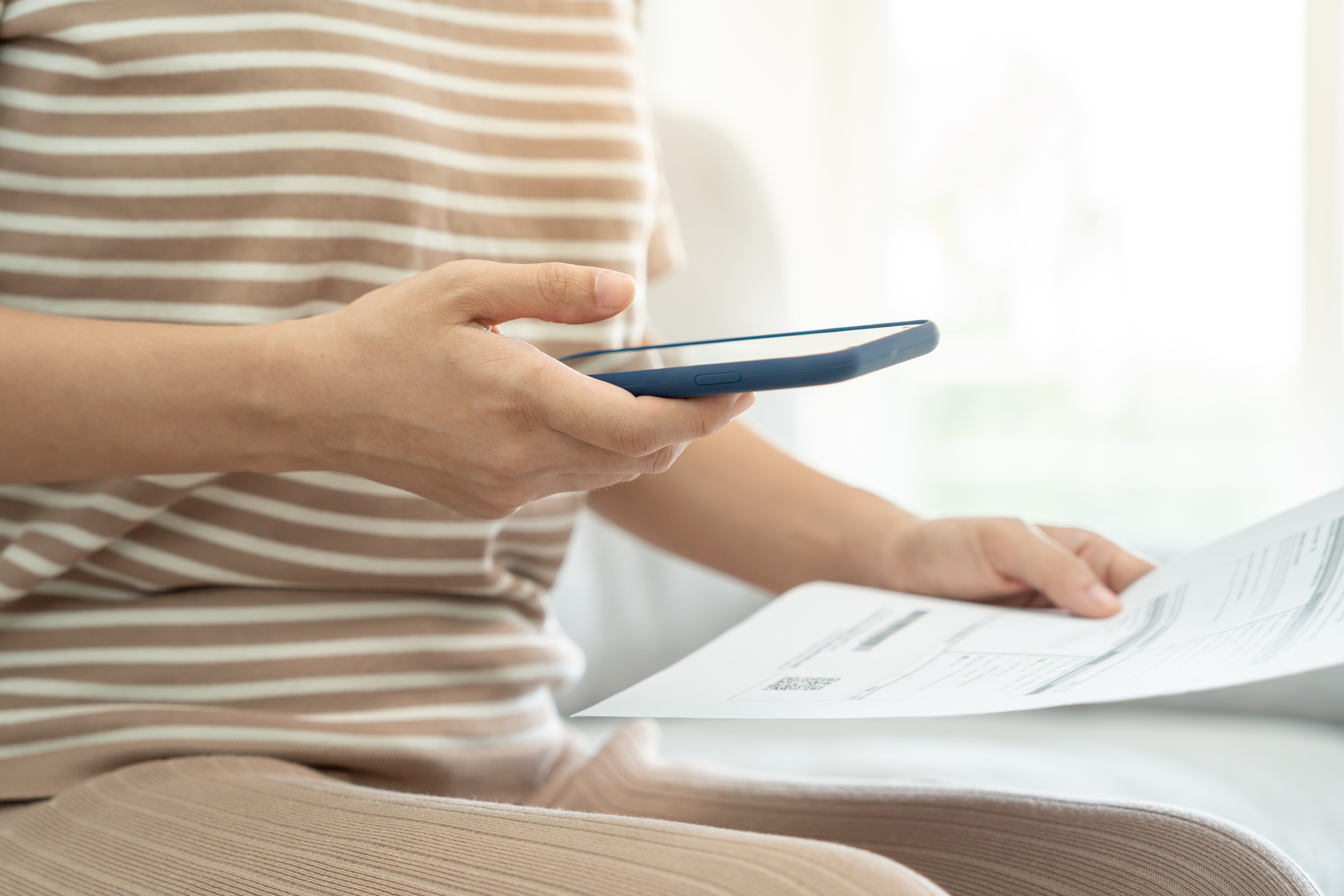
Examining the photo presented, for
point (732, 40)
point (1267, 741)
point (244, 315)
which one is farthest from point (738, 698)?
point (732, 40)

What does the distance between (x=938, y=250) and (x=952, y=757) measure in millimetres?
1220

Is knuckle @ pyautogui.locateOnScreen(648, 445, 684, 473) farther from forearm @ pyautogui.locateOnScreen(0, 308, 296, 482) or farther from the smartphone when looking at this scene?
forearm @ pyautogui.locateOnScreen(0, 308, 296, 482)

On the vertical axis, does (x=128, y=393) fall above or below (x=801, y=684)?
above

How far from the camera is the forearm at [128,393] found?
0.42m

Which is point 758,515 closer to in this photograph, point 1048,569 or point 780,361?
point 1048,569

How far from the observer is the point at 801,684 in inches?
16.0

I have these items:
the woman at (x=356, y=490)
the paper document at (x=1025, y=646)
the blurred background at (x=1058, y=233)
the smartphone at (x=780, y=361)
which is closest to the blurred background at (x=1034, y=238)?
the blurred background at (x=1058, y=233)

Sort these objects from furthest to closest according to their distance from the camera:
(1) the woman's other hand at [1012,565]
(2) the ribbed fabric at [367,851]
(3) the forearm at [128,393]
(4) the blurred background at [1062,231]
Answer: (4) the blurred background at [1062,231] < (1) the woman's other hand at [1012,565] < (3) the forearm at [128,393] < (2) the ribbed fabric at [367,851]

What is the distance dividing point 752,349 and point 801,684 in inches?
5.4

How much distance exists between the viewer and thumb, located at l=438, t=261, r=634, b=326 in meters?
0.36

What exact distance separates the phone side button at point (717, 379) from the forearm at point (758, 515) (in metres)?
0.30

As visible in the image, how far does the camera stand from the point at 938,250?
1.88 meters

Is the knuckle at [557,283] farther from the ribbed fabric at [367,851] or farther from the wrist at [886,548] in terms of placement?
the wrist at [886,548]

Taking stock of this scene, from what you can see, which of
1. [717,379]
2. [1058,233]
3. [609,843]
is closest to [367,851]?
[609,843]
